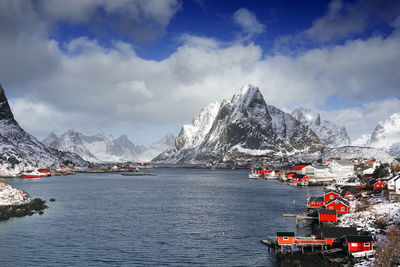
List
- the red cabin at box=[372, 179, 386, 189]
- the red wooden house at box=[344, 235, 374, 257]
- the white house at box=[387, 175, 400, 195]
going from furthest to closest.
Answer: the red cabin at box=[372, 179, 386, 189]
the white house at box=[387, 175, 400, 195]
the red wooden house at box=[344, 235, 374, 257]

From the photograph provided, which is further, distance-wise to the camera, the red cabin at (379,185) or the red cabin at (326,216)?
the red cabin at (379,185)

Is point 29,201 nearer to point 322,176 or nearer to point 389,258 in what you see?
point 389,258

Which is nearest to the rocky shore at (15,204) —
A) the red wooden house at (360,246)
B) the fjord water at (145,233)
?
the fjord water at (145,233)

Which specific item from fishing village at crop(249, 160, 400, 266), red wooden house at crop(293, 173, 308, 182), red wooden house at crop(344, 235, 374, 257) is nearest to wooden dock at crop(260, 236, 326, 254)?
fishing village at crop(249, 160, 400, 266)

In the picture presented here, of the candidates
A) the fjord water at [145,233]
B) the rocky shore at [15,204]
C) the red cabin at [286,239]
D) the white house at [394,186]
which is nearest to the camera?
the fjord water at [145,233]

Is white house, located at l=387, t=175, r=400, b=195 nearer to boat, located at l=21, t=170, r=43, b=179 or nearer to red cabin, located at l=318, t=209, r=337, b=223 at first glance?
red cabin, located at l=318, t=209, r=337, b=223

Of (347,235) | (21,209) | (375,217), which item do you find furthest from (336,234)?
(21,209)

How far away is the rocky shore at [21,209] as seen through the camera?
220 ft

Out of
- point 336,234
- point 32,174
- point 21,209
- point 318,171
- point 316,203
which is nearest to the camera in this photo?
point 336,234

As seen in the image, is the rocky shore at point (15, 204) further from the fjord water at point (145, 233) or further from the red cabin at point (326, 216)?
the red cabin at point (326, 216)

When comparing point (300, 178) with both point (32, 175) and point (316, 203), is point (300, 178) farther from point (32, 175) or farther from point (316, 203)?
point (32, 175)

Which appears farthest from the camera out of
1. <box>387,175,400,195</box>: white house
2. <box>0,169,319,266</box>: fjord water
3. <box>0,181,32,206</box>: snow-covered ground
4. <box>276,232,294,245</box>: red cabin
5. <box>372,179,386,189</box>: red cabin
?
<box>372,179,386,189</box>: red cabin

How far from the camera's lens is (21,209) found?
71188 millimetres

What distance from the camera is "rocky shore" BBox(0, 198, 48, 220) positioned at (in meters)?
67.1
